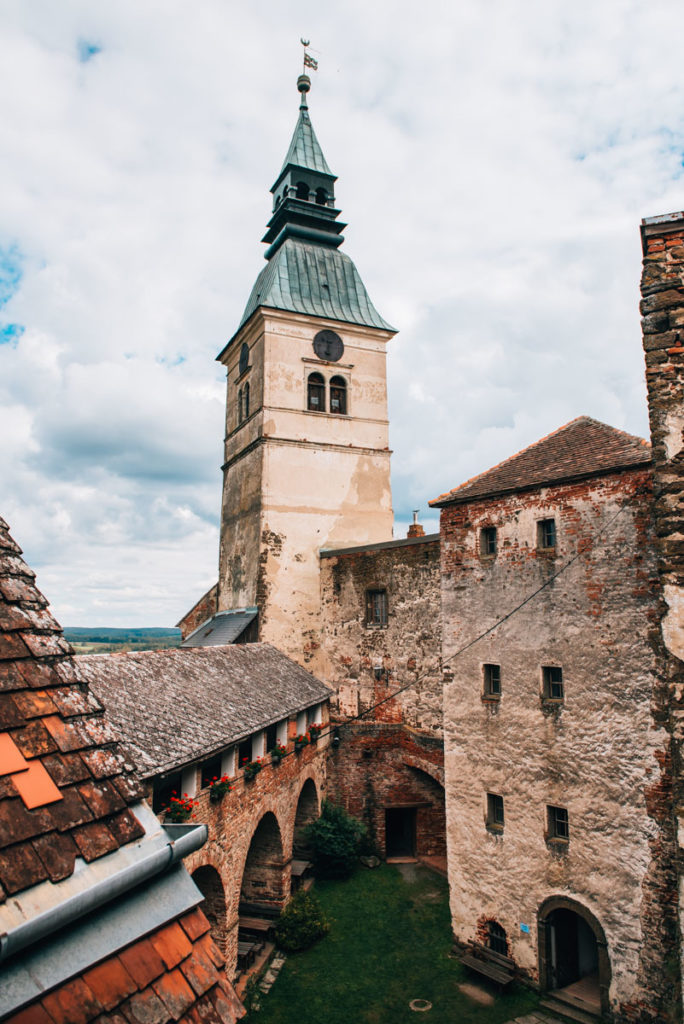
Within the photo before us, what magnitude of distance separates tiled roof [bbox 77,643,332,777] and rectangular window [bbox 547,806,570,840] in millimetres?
6673

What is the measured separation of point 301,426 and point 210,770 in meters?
15.8

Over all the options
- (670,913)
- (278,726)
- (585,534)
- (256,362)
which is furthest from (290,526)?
(670,913)

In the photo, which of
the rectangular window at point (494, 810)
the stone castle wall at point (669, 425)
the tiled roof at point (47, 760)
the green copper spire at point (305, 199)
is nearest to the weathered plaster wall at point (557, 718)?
the rectangular window at point (494, 810)

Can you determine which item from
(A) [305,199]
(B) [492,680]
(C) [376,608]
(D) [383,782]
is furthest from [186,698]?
(A) [305,199]

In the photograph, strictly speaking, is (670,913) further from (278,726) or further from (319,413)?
(319,413)

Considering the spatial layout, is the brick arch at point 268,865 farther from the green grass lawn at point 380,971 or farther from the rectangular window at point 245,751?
the rectangular window at point 245,751

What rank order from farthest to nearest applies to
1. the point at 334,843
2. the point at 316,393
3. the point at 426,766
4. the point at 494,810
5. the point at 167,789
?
the point at 316,393, the point at 426,766, the point at 334,843, the point at 494,810, the point at 167,789

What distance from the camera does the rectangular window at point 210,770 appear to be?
519 inches

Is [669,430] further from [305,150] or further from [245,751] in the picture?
[305,150]

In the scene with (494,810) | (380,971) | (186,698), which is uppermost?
(186,698)

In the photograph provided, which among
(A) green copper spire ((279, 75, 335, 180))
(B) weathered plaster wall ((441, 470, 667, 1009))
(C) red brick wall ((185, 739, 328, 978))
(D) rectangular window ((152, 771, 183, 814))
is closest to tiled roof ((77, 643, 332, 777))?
(D) rectangular window ((152, 771, 183, 814))

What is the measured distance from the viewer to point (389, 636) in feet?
71.9

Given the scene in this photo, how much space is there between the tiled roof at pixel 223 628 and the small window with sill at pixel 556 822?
498 inches

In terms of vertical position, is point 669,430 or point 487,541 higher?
point 669,430
